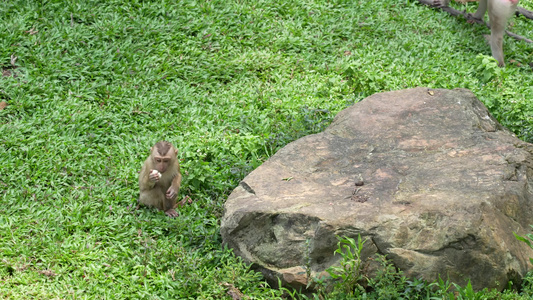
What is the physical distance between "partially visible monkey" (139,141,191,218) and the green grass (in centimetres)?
Answer: 16

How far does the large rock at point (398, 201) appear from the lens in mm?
4586

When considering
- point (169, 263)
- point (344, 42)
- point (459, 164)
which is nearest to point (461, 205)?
point (459, 164)

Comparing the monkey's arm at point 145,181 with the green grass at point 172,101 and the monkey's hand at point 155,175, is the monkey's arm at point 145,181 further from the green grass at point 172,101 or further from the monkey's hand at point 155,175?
the green grass at point 172,101

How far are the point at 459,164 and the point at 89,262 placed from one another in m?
3.46

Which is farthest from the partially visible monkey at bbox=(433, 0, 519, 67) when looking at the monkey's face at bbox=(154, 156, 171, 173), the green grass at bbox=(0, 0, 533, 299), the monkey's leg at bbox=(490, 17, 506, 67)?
the monkey's face at bbox=(154, 156, 171, 173)

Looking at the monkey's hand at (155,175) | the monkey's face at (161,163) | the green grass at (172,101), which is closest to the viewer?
the green grass at (172,101)

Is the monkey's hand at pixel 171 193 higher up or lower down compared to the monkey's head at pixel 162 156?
lower down

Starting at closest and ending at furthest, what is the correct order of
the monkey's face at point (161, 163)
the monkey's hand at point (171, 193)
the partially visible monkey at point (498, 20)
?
the monkey's face at point (161, 163) → the monkey's hand at point (171, 193) → the partially visible monkey at point (498, 20)

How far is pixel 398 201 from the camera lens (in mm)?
4930

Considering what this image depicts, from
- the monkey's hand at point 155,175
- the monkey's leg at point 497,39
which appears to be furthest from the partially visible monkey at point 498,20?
the monkey's hand at point 155,175

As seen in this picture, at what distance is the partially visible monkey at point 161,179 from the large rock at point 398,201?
2.54ft

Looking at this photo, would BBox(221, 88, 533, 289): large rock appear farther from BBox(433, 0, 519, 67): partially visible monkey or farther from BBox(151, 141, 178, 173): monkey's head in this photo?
BBox(433, 0, 519, 67): partially visible monkey

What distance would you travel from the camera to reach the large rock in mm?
4586

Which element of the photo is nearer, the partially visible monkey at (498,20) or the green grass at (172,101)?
the green grass at (172,101)
